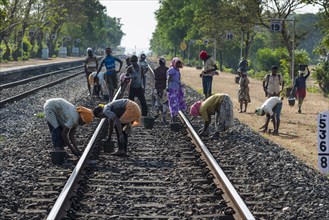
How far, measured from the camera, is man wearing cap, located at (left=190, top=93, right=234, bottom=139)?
11867 mm

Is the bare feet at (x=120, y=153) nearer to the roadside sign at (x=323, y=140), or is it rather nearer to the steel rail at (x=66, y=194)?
the steel rail at (x=66, y=194)

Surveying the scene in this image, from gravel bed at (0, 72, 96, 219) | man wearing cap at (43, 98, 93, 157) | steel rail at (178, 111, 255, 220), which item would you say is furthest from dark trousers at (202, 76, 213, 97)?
man wearing cap at (43, 98, 93, 157)

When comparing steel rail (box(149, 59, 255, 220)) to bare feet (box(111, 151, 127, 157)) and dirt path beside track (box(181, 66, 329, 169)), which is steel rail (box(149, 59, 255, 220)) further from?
dirt path beside track (box(181, 66, 329, 169))

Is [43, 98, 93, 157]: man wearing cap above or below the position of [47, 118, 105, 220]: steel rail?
above

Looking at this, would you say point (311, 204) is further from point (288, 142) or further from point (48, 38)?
point (48, 38)

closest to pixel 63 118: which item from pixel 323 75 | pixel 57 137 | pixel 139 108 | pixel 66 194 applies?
pixel 57 137

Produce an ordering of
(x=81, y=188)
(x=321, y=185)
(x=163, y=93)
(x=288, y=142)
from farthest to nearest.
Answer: (x=163, y=93), (x=288, y=142), (x=321, y=185), (x=81, y=188)

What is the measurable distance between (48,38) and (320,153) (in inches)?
3027

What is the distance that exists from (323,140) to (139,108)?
15.0 feet

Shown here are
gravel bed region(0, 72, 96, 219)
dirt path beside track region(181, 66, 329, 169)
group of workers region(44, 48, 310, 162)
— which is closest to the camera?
gravel bed region(0, 72, 96, 219)

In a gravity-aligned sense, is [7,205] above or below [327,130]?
below

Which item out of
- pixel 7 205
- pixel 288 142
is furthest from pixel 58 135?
pixel 288 142

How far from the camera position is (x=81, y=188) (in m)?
7.59

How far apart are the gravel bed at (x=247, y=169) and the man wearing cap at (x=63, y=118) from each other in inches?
17.4
